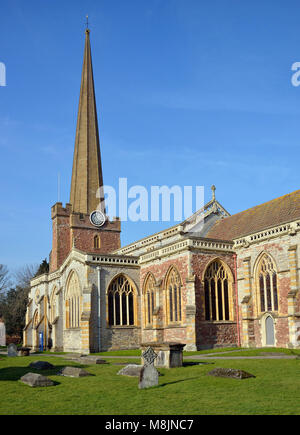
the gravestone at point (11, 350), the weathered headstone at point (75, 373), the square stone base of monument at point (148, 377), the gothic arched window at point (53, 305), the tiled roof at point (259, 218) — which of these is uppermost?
the tiled roof at point (259, 218)

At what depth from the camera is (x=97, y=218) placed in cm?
5053

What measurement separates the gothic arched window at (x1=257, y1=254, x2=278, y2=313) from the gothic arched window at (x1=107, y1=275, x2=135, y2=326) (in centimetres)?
1001

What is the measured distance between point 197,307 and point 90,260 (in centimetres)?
847

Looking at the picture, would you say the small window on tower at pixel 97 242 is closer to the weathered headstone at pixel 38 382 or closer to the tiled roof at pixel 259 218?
the tiled roof at pixel 259 218

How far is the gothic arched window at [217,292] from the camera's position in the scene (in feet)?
99.9

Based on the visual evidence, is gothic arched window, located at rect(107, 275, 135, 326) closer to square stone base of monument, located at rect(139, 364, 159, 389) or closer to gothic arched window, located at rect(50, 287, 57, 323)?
gothic arched window, located at rect(50, 287, 57, 323)

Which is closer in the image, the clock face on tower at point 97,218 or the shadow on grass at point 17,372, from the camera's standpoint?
the shadow on grass at point 17,372

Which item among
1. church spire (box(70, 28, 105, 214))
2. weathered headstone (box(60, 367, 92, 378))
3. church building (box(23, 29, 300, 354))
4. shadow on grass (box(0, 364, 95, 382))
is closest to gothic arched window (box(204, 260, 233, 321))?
church building (box(23, 29, 300, 354))

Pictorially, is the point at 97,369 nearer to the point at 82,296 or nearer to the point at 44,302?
the point at 82,296

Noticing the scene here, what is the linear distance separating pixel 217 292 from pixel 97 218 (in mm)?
22352

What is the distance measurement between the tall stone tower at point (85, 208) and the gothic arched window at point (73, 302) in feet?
35.5

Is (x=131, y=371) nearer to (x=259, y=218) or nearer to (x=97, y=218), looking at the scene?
(x=259, y=218)

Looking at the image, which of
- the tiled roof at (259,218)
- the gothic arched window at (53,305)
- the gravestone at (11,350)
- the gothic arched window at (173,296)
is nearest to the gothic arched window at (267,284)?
the tiled roof at (259,218)

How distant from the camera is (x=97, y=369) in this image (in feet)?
64.0
